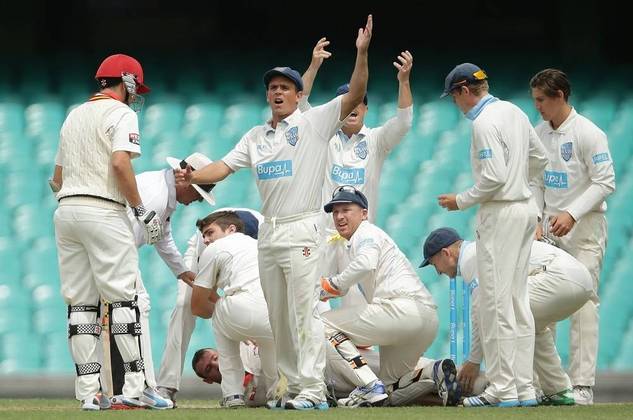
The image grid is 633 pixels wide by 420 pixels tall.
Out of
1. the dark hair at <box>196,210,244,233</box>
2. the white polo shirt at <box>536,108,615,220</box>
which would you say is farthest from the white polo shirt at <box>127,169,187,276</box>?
the white polo shirt at <box>536,108,615,220</box>

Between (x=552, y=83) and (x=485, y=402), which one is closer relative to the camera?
(x=485, y=402)

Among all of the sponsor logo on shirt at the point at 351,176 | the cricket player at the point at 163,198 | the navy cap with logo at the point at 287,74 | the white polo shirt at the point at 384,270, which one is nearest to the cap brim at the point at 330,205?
the white polo shirt at the point at 384,270

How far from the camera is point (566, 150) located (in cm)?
796

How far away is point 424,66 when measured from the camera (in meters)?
12.6

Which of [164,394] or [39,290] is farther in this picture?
[39,290]

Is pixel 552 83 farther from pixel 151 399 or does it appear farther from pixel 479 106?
pixel 151 399

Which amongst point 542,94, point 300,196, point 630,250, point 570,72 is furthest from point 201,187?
point 570,72

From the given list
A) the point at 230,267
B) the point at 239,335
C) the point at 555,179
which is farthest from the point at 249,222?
the point at 555,179

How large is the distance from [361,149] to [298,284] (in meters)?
1.82

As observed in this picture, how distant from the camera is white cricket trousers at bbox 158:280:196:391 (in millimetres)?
7859

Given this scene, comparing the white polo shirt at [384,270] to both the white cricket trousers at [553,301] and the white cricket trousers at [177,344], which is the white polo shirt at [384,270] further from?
the white cricket trousers at [177,344]

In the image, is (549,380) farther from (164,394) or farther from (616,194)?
(616,194)

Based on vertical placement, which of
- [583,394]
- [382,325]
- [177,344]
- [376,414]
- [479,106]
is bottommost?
[583,394]

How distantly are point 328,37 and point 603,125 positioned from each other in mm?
2952
